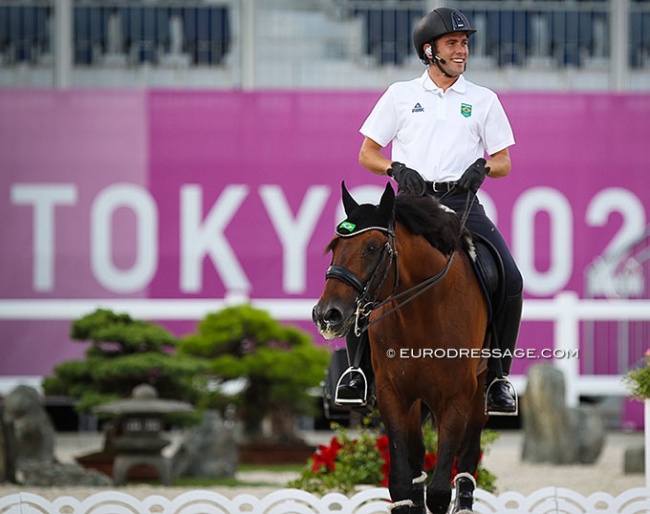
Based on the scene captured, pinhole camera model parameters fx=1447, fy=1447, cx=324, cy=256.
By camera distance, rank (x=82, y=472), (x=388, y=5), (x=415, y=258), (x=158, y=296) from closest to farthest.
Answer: (x=415, y=258)
(x=82, y=472)
(x=158, y=296)
(x=388, y=5)

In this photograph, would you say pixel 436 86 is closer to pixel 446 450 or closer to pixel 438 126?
pixel 438 126

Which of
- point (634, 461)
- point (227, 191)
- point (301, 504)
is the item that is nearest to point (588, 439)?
point (634, 461)

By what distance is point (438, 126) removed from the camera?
17.7 feet

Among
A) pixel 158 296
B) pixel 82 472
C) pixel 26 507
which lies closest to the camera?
pixel 26 507

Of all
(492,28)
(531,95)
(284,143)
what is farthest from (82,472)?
(492,28)

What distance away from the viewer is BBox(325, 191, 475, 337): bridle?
183 inches

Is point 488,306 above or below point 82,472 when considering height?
above

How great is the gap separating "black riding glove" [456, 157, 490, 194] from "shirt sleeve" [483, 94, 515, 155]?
0.19 metres

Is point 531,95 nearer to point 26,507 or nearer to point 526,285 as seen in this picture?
point 526,285

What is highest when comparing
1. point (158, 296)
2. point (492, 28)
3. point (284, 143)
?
point (492, 28)

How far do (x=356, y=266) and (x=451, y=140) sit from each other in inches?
35.7

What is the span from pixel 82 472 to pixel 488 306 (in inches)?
163

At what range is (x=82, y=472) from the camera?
28.6 ft

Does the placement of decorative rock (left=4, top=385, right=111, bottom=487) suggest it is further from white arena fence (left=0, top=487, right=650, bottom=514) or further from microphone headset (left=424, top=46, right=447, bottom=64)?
microphone headset (left=424, top=46, right=447, bottom=64)
